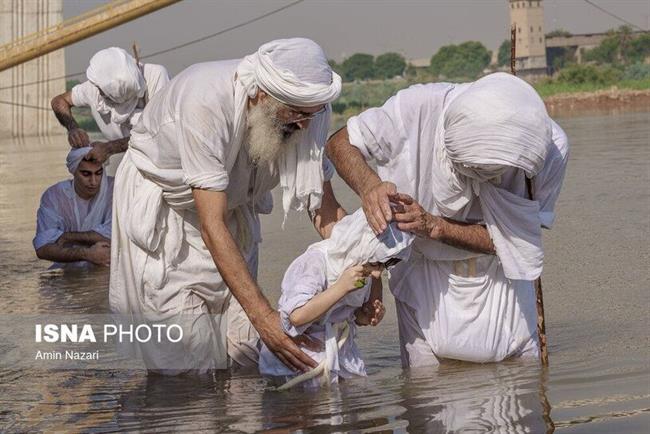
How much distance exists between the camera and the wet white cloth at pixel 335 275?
4930 millimetres

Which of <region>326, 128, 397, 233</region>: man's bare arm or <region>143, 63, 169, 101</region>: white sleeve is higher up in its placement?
<region>326, 128, 397, 233</region>: man's bare arm

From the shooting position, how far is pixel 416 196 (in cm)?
525

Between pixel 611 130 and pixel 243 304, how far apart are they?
1815cm

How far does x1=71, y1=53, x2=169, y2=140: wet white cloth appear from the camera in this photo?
360 inches

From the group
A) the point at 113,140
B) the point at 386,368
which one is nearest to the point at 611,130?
the point at 113,140

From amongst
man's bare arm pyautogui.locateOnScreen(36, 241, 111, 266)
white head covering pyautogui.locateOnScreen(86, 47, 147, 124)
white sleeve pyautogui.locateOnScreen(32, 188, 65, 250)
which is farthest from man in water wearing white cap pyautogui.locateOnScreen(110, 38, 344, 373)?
white sleeve pyautogui.locateOnScreen(32, 188, 65, 250)

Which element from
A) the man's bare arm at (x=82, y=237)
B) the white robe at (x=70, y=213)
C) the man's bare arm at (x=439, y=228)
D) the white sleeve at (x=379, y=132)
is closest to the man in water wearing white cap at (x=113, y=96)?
the white robe at (x=70, y=213)

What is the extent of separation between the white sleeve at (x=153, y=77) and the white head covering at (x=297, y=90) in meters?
4.13

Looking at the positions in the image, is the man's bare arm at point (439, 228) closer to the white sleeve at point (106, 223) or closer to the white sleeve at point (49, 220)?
the white sleeve at point (106, 223)

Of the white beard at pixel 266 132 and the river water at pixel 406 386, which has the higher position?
the white beard at pixel 266 132

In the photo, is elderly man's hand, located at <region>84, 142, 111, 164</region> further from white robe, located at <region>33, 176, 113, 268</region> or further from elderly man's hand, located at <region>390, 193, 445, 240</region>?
elderly man's hand, located at <region>390, 193, 445, 240</region>

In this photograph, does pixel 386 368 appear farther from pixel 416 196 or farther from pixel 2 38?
pixel 2 38

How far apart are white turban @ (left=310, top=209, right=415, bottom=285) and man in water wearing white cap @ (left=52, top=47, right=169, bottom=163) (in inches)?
164

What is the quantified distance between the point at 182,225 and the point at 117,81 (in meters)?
3.69
